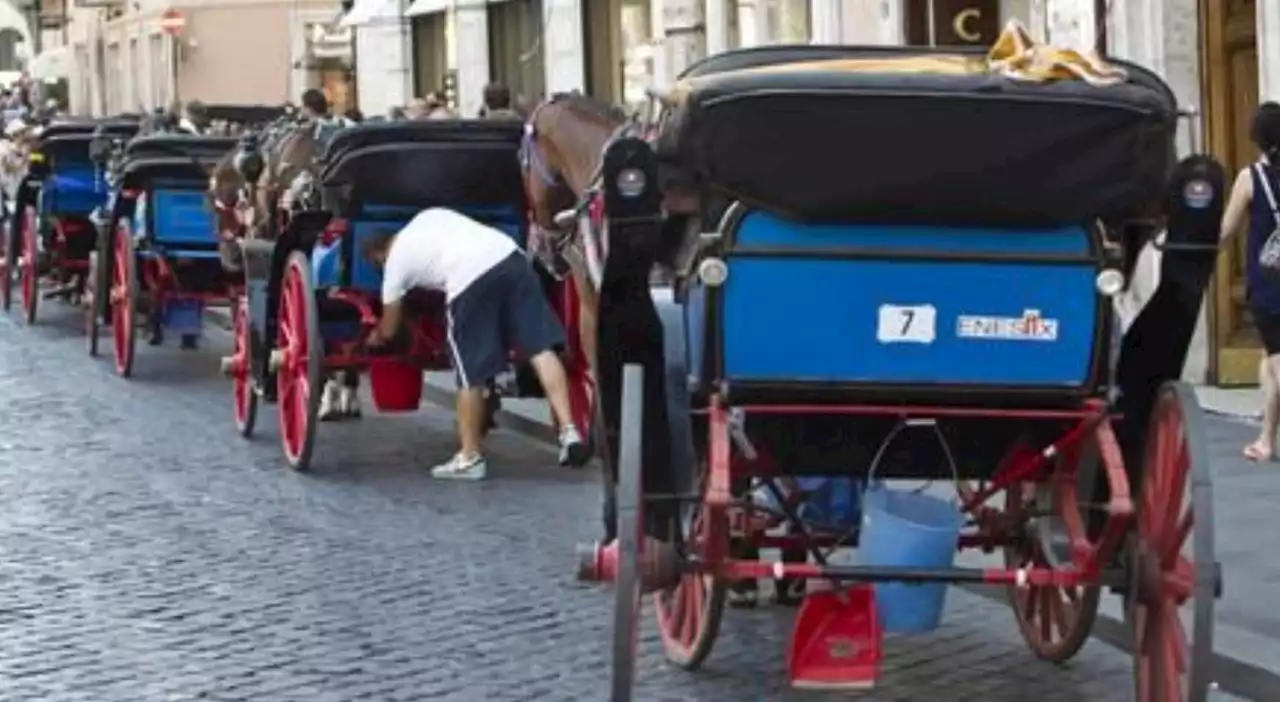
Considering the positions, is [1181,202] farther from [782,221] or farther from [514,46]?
[514,46]

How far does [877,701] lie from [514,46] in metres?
23.0

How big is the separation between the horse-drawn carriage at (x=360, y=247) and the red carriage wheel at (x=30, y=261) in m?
8.64

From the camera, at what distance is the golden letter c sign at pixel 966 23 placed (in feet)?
60.8

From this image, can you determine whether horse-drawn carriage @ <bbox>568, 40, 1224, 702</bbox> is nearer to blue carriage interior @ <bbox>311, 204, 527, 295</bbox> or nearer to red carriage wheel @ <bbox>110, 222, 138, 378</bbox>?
blue carriage interior @ <bbox>311, 204, 527, 295</bbox>

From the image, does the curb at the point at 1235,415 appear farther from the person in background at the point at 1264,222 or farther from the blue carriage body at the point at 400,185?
the blue carriage body at the point at 400,185

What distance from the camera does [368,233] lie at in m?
12.6

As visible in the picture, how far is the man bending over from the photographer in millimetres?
11945

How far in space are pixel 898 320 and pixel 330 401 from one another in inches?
352

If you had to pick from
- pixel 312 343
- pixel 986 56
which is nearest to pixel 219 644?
pixel 986 56

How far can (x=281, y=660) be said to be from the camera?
8.16 metres

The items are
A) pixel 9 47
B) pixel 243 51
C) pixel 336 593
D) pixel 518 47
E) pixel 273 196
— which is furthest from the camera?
pixel 9 47

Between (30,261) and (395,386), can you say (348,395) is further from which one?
(30,261)

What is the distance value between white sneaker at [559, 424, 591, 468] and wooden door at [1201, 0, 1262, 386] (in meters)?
3.80

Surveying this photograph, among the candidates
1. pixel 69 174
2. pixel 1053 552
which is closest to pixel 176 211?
pixel 69 174
